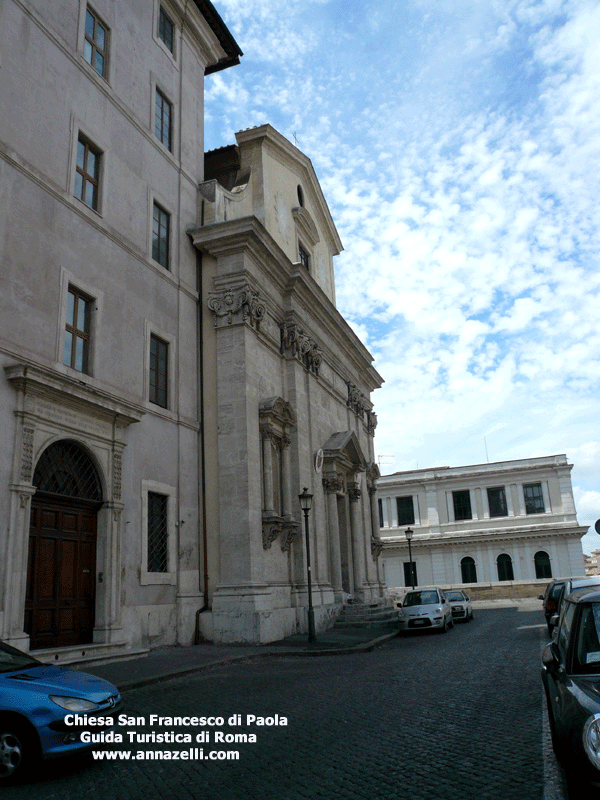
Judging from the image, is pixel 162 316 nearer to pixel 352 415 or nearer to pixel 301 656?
pixel 301 656

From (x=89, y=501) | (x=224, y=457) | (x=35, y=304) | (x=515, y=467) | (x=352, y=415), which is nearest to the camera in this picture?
(x=35, y=304)

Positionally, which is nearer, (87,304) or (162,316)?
(87,304)

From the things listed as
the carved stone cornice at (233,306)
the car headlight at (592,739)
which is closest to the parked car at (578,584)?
the car headlight at (592,739)

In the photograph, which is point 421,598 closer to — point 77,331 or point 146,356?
point 146,356

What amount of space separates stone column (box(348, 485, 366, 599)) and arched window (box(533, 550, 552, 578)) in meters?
30.7

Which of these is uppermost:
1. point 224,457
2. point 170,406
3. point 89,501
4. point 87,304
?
point 87,304

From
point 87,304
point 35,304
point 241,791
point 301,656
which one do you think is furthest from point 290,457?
point 241,791

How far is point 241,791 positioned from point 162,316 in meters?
14.2

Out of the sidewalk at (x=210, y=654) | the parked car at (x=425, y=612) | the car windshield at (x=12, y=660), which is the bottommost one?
the sidewalk at (x=210, y=654)

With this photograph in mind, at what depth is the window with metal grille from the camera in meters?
16.8

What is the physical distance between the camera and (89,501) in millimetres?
14648

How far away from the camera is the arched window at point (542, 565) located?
54125 millimetres

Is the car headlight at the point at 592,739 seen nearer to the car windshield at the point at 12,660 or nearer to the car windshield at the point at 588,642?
the car windshield at the point at 588,642

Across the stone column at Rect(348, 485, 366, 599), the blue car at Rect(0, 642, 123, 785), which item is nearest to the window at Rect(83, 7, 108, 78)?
the blue car at Rect(0, 642, 123, 785)
